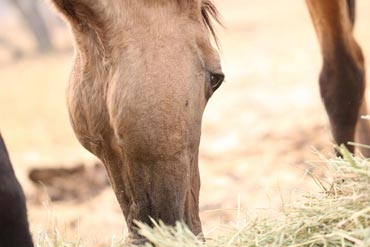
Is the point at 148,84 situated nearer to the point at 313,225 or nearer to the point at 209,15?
the point at 209,15

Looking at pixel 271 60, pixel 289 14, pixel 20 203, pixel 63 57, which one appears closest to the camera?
pixel 20 203

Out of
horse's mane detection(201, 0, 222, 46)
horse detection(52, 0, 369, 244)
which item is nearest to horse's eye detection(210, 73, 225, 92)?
horse detection(52, 0, 369, 244)

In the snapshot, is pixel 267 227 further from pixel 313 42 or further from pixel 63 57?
pixel 63 57

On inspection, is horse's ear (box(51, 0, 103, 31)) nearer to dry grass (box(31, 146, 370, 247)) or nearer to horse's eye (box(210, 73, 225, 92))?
horse's eye (box(210, 73, 225, 92))

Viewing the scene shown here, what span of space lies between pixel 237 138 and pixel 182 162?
558cm

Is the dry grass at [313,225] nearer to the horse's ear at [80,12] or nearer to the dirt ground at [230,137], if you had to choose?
the dirt ground at [230,137]

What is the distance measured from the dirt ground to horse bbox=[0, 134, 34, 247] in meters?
0.60

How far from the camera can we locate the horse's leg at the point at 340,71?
161 inches

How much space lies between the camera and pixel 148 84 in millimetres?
2520

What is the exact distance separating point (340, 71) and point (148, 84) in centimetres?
185

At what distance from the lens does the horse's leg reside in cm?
410

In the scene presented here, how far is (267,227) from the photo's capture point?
7.70 ft

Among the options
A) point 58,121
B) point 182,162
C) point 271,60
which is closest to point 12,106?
point 58,121

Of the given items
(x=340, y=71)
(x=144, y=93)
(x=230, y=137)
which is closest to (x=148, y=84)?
(x=144, y=93)
